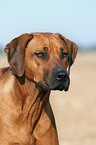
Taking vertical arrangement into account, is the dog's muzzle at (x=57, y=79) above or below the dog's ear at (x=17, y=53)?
below

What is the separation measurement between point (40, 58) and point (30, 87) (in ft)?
1.72

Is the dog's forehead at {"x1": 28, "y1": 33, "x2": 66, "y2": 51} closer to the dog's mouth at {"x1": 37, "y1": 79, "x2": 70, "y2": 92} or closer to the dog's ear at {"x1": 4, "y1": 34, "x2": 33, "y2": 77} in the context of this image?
the dog's ear at {"x1": 4, "y1": 34, "x2": 33, "y2": 77}

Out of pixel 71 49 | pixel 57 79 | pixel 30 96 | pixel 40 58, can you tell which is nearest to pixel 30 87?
pixel 30 96

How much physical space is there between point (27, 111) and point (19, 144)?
518 mm

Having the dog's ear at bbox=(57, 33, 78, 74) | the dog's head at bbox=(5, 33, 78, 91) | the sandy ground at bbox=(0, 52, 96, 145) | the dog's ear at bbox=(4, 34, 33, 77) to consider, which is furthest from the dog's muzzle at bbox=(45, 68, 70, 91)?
the sandy ground at bbox=(0, 52, 96, 145)

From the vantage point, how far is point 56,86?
6008 millimetres

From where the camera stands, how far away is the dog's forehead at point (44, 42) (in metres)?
6.32

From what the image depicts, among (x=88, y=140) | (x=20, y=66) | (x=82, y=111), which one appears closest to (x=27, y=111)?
(x=20, y=66)

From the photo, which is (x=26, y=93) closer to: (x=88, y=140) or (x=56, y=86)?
(x=56, y=86)

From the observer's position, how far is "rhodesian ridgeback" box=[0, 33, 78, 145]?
20.4 ft

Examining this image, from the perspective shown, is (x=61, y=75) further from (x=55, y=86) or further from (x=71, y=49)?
(x=71, y=49)

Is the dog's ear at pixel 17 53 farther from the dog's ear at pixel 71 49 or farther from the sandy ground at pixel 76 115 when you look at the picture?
the sandy ground at pixel 76 115

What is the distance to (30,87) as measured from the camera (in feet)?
21.2

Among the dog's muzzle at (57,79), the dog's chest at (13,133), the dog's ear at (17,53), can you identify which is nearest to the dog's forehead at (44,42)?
the dog's ear at (17,53)
